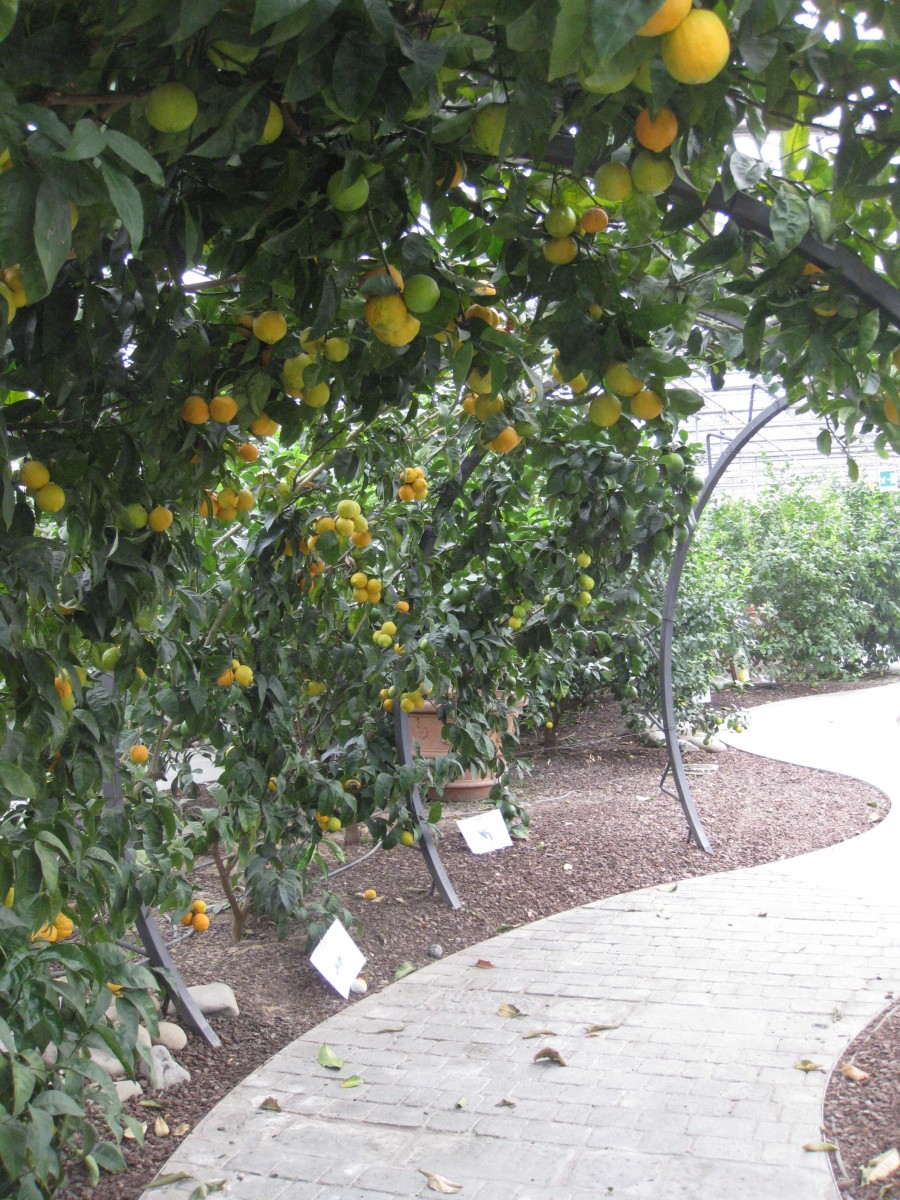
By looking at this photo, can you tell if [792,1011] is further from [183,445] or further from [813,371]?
[183,445]

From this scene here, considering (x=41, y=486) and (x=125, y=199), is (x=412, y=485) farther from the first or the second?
(x=125, y=199)

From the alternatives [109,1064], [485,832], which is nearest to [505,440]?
[109,1064]

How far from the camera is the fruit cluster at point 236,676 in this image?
3248mm

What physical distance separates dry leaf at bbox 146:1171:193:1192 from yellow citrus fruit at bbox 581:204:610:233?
2.33 meters

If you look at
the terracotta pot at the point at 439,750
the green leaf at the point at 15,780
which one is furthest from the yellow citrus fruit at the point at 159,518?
the terracotta pot at the point at 439,750

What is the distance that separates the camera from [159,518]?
7.49 ft

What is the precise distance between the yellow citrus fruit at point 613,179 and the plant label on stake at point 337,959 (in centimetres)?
275

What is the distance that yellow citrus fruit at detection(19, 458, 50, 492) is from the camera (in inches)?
77.7

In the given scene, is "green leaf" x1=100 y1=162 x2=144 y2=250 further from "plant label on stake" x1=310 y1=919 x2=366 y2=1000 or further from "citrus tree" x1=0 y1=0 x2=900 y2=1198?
"plant label on stake" x1=310 y1=919 x2=366 y2=1000

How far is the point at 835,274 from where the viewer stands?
5.87 ft

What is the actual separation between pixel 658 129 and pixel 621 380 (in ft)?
1.67

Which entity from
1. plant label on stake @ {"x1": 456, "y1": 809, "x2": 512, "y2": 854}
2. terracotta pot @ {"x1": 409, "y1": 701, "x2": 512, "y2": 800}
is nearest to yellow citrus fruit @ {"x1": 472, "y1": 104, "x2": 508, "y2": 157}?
plant label on stake @ {"x1": 456, "y1": 809, "x2": 512, "y2": 854}

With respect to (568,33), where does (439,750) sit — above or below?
below

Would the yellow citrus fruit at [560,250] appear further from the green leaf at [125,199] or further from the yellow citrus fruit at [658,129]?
the green leaf at [125,199]
